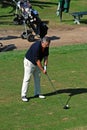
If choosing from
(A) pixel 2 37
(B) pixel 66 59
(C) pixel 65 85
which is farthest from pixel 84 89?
A: (A) pixel 2 37

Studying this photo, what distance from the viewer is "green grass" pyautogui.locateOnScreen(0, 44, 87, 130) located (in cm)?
1124

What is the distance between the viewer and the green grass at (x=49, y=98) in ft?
36.9

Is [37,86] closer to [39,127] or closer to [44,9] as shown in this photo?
[39,127]

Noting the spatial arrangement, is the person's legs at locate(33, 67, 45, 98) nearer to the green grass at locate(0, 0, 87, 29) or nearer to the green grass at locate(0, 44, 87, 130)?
the green grass at locate(0, 44, 87, 130)

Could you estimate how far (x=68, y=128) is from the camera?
10.9 meters

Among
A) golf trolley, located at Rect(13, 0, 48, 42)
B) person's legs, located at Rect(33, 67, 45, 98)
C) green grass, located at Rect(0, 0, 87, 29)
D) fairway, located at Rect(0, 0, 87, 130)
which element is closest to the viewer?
fairway, located at Rect(0, 0, 87, 130)

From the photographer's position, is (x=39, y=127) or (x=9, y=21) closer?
(x=39, y=127)

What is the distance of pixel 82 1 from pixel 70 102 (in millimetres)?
25647

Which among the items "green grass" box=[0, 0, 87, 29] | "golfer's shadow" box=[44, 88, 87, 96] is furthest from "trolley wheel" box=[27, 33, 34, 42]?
"golfer's shadow" box=[44, 88, 87, 96]

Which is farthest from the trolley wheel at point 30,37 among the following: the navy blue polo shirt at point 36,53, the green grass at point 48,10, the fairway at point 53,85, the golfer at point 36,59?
the navy blue polo shirt at point 36,53

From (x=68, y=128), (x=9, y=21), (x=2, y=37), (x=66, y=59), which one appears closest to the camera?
(x=68, y=128)

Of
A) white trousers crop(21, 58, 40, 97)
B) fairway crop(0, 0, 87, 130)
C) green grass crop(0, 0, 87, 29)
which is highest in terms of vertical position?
white trousers crop(21, 58, 40, 97)

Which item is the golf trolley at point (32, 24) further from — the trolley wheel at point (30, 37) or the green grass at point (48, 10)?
the green grass at point (48, 10)

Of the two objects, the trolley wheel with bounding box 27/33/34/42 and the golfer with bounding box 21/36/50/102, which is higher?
the golfer with bounding box 21/36/50/102
